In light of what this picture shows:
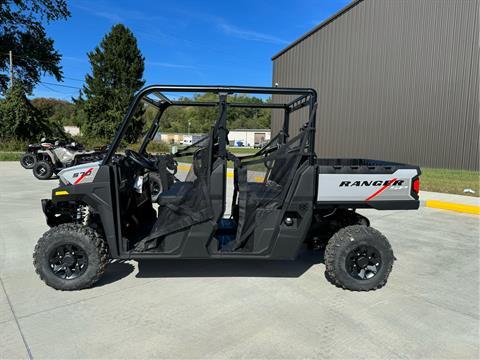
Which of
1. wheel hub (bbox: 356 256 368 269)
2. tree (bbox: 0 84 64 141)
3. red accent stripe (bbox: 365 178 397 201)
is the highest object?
tree (bbox: 0 84 64 141)

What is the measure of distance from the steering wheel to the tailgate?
6.31 feet

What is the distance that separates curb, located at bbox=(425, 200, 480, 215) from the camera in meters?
6.66

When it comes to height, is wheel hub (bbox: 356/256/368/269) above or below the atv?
below

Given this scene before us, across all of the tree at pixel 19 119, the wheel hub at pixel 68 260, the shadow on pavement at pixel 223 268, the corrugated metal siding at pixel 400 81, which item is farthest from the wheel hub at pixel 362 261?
the tree at pixel 19 119

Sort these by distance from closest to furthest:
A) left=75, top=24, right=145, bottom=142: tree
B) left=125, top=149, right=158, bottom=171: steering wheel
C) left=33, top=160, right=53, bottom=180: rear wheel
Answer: left=125, top=149, right=158, bottom=171: steering wheel
left=33, top=160, right=53, bottom=180: rear wheel
left=75, top=24, right=145, bottom=142: tree

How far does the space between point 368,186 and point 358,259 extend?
2.26 ft

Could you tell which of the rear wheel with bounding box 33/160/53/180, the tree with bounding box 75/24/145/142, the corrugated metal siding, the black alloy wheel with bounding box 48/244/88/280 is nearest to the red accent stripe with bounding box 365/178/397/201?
the black alloy wheel with bounding box 48/244/88/280

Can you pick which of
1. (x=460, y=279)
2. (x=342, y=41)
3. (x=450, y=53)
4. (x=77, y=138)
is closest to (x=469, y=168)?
(x=450, y=53)

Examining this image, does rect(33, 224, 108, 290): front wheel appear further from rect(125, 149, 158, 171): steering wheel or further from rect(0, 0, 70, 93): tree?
rect(0, 0, 70, 93): tree

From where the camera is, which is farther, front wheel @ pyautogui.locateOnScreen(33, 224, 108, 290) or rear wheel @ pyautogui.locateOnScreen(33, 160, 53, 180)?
rear wheel @ pyautogui.locateOnScreen(33, 160, 53, 180)

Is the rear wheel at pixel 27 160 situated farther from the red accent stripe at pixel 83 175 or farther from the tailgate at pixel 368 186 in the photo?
the tailgate at pixel 368 186

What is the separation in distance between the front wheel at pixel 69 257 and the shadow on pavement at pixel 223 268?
541 mm

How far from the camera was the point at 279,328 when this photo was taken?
252 centimetres

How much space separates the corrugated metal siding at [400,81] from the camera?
1373 centimetres
